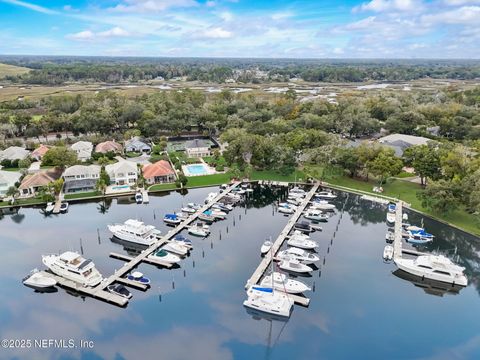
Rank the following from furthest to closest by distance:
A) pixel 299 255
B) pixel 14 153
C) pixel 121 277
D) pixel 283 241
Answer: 1. pixel 14 153
2. pixel 283 241
3. pixel 299 255
4. pixel 121 277

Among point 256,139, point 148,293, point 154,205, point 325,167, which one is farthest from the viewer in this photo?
point 256,139

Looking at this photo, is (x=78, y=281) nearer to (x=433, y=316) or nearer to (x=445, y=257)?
(x=433, y=316)

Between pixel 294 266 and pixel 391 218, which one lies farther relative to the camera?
pixel 391 218

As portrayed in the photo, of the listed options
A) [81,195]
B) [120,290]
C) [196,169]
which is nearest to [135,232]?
[120,290]

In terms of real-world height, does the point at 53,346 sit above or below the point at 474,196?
below

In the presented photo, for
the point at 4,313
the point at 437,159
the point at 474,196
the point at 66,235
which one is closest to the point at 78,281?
the point at 4,313

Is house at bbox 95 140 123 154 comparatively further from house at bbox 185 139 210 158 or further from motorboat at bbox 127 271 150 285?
motorboat at bbox 127 271 150 285

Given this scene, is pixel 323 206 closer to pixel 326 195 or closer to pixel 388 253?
pixel 326 195
